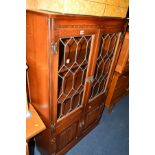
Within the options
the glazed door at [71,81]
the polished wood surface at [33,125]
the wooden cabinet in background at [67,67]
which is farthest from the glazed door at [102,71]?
the polished wood surface at [33,125]

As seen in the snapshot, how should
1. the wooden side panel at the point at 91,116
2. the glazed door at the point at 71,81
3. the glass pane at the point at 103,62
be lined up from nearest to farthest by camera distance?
the glazed door at the point at 71,81, the glass pane at the point at 103,62, the wooden side panel at the point at 91,116

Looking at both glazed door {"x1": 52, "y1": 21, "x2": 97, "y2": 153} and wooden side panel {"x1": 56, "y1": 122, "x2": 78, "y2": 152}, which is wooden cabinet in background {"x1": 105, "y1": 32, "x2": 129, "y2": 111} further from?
wooden side panel {"x1": 56, "y1": 122, "x2": 78, "y2": 152}

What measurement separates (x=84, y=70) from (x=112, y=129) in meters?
1.28

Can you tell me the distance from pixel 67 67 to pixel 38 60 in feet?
0.70

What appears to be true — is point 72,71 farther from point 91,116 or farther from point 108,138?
point 108,138

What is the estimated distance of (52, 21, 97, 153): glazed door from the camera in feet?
3.46

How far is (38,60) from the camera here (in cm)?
101

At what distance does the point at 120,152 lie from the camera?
72.5 inches

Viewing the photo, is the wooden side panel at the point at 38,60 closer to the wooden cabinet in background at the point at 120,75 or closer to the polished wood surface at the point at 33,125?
the polished wood surface at the point at 33,125

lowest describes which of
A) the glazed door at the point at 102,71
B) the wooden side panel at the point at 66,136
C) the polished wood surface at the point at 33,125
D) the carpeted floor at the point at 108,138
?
the carpeted floor at the point at 108,138

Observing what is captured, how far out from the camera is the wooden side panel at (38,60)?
34.3 inches

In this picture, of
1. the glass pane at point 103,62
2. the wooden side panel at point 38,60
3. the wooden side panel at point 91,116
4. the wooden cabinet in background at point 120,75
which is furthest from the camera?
the wooden cabinet in background at point 120,75

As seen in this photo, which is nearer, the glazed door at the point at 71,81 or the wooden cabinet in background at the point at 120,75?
the glazed door at the point at 71,81
